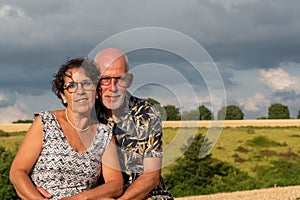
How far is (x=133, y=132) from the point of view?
5094mm

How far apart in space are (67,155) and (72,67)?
2.10 feet

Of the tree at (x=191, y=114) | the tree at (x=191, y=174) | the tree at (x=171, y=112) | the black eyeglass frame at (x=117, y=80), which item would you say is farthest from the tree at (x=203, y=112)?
the tree at (x=191, y=174)

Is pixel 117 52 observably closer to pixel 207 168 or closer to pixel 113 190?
→ pixel 113 190

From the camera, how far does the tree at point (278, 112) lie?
6944 centimetres

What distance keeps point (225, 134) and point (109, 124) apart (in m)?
31.9

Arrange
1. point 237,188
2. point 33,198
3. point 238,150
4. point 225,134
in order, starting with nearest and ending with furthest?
1. point 33,198
2. point 237,188
3. point 238,150
4. point 225,134

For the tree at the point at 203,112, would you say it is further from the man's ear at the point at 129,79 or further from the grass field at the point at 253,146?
the grass field at the point at 253,146

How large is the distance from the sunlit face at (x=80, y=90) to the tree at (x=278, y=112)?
66137mm

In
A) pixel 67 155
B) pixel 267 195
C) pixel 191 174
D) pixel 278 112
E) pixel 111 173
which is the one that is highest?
pixel 278 112

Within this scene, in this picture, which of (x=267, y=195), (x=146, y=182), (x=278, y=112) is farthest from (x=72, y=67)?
(x=278, y=112)

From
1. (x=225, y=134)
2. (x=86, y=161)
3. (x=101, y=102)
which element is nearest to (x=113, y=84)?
(x=101, y=102)

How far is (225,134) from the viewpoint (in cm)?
3659

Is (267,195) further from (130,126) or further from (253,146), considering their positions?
(253,146)

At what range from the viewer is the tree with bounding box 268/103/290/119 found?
69.4m
